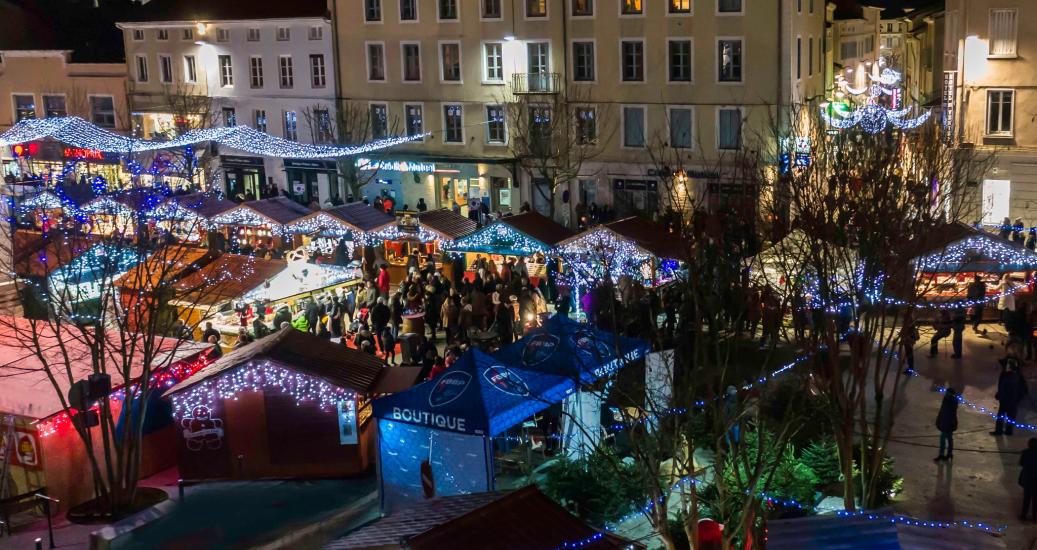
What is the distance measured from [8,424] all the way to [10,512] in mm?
1250

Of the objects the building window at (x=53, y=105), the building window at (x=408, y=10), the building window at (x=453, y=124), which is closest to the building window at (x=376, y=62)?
the building window at (x=408, y=10)

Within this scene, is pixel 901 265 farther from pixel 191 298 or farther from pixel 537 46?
pixel 537 46

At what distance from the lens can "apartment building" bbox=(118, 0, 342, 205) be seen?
43.4 meters

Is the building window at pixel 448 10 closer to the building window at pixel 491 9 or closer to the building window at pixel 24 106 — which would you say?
the building window at pixel 491 9

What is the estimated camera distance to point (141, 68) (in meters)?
48.8

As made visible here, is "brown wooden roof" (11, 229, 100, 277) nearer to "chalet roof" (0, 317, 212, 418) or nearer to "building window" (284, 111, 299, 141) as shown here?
"chalet roof" (0, 317, 212, 418)

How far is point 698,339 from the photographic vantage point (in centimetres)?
1252

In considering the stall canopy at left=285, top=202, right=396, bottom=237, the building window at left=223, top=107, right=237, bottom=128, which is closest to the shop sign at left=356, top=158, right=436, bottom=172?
the building window at left=223, top=107, right=237, bottom=128

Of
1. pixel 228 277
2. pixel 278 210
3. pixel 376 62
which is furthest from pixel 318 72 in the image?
pixel 228 277

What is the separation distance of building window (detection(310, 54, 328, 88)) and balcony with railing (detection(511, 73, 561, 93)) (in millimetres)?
8151

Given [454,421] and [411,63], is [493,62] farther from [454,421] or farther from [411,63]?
[454,421]

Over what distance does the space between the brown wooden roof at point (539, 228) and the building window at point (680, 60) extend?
36.4 ft

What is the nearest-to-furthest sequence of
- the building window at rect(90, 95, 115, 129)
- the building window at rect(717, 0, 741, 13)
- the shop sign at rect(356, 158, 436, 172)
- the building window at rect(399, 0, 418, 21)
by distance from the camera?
the building window at rect(717, 0, 741, 13)
the building window at rect(399, 0, 418, 21)
the shop sign at rect(356, 158, 436, 172)
the building window at rect(90, 95, 115, 129)

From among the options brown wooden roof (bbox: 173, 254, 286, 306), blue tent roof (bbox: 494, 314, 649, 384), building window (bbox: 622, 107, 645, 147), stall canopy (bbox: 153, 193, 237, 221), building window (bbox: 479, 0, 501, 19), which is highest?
building window (bbox: 479, 0, 501, 19)
